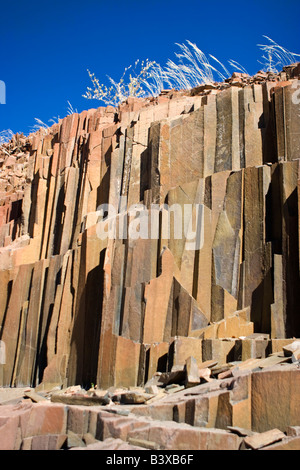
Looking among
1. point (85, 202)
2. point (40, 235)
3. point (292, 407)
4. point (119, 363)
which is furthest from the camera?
point (40, 235)

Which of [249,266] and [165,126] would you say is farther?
[165,126]

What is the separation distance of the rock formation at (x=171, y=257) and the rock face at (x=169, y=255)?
25 mm

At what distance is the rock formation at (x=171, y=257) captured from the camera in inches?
357

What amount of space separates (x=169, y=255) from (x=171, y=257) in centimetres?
5

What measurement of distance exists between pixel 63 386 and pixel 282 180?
5901mm

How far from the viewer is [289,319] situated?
872 cm

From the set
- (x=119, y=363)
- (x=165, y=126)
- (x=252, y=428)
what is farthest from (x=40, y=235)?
(x=252, y=428)

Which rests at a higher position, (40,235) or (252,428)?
(40,235)

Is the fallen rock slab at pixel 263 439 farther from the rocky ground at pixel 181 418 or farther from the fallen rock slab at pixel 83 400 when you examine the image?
the fallen rock slab at pixel 83 400

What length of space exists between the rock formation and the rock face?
25 millimetres

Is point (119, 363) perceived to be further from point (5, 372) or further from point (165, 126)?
point (165, 126)

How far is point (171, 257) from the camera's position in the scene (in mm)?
10078

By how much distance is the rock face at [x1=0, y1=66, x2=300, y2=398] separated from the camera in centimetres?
913

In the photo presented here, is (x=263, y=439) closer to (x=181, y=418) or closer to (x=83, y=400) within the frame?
(x=181, y=418)
